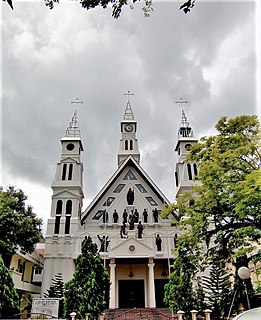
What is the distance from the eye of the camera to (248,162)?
419 inches

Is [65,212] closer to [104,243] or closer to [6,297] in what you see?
[104,243]

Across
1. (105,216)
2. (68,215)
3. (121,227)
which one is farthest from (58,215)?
(121,227)

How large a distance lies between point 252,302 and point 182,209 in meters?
5.25

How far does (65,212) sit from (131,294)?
7.57 m

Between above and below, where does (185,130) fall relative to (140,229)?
above

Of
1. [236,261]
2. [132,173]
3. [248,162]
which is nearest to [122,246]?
[132,173]

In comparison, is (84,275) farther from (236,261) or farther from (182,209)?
(236,261)

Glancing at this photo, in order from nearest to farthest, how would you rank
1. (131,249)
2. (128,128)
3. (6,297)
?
(6,297), (131,249), (128,128)

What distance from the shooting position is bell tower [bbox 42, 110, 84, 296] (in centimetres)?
2081

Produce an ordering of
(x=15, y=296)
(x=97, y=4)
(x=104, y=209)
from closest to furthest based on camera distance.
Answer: (x=97, y=4) < (x=15, y=296) < (x=104, y=209)

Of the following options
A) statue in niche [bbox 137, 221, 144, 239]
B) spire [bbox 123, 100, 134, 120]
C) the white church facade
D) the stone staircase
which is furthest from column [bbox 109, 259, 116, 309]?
spire [bbox 123, 100, 134, 120]

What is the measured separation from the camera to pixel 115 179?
24438 millimetres

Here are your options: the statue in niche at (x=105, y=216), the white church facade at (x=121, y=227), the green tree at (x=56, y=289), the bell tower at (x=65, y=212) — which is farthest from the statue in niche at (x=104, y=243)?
the green tree at (x=56, y=289)

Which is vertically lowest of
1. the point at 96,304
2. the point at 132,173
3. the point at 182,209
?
the point at 96,304
